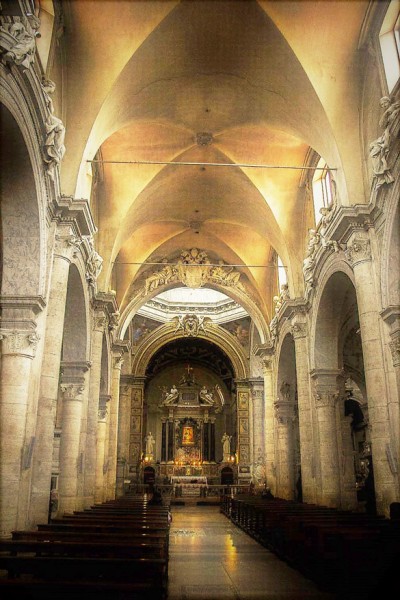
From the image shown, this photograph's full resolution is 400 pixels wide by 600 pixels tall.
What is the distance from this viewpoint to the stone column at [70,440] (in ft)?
43.9

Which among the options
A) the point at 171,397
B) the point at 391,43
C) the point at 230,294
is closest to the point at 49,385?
the point at 391,43

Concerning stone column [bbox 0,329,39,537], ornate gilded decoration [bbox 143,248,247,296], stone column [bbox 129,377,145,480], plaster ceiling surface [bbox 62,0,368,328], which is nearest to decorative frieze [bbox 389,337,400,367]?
plaster ceiling surface [bbox 62,0,368,328]

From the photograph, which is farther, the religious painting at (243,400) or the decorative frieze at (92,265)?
the religious painting at (243,400)

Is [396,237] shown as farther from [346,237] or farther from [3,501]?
[3,501]

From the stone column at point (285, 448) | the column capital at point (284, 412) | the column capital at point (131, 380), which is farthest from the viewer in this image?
the column capital at point (131, 380)

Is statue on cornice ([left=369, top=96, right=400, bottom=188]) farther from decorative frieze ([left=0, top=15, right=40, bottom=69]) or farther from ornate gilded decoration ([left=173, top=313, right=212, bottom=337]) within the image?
ornate gilded decoration ([left=173, top=313, right=212, bottom=337])

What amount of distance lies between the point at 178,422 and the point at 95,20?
30980mm

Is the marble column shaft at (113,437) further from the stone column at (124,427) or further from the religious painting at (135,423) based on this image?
the religious painting at (135,423)

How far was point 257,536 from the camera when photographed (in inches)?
531

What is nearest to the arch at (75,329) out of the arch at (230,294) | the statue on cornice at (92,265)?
the statue on cornice at (92,265)

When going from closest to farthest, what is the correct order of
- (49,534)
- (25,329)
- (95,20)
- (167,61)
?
(49,534) < (25,329) < (95,20) < (167,61)

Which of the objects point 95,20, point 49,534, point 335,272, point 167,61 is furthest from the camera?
point 335,272

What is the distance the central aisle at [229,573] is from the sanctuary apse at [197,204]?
268 centimetres

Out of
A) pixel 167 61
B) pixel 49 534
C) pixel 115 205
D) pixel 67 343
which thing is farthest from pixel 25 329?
pixel 115 205
